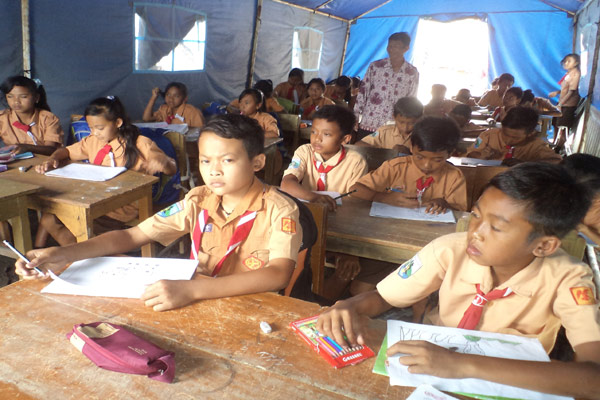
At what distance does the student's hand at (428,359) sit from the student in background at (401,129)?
264cm

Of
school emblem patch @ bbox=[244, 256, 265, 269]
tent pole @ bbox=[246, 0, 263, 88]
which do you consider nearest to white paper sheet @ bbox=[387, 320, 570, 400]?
school emblem patch @ bbox=[244, 256, 265, 269]

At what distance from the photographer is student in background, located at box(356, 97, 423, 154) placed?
3518 millimetres

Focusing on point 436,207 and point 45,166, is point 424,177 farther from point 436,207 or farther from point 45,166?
point 45,166

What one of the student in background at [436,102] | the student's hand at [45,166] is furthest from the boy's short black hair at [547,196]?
the student in background at [436,102]

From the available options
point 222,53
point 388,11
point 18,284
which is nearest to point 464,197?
point 18,284

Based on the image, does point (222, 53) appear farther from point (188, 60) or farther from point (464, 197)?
point (464, 197)

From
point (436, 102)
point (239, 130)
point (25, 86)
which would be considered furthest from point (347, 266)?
point (436, 102)

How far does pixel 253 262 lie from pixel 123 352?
63cm

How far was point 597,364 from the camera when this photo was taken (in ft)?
2.82

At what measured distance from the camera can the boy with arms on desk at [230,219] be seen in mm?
1326

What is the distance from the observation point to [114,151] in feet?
8.48

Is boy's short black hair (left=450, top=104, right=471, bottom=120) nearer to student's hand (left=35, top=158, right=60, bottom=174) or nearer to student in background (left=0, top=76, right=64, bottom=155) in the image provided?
student in background (left=0, top=76, right=64, bottom=155)

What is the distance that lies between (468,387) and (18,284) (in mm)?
1024

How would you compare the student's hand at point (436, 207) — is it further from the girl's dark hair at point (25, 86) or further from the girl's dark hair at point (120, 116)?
the girl's dark hair at point (25, 86)
